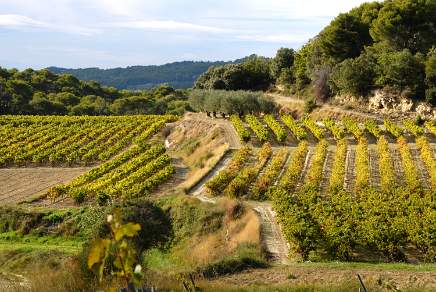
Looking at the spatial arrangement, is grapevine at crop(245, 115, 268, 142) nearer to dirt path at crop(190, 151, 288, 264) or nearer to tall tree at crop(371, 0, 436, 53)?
dirt path at crop(190, 151, 288, 264)

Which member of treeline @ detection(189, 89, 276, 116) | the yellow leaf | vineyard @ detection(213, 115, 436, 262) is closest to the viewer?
the yellow leaf

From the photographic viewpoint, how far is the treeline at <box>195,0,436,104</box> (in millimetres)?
41000

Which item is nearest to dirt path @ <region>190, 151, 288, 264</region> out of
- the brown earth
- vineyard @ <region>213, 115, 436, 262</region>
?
vineyard @ <region>213, 115, 436, 262</region>

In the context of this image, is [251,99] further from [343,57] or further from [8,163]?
[8,163]

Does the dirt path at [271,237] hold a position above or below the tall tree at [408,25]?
below

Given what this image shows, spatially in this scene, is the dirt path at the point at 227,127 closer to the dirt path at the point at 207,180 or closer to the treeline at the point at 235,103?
the treeline at the point at 235,103

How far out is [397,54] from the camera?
1634 inches

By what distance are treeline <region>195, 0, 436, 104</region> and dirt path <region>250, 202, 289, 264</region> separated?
2353cm

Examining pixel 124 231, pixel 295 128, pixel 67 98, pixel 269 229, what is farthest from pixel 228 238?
pixel 67 98

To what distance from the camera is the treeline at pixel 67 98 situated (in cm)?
7012

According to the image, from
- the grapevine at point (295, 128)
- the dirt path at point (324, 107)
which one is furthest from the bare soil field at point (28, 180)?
the dirt path at point (324, 107)

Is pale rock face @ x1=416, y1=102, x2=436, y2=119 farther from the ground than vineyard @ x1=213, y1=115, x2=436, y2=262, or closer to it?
farther from the ground

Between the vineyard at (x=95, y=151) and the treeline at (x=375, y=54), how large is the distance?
15660 millimetres

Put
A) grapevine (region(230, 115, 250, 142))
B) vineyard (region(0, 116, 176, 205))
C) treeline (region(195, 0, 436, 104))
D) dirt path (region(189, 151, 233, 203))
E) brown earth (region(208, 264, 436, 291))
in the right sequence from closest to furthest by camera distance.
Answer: brown earth (region(208, 264, 436, 291)), dirt path (region(189, 151, 233, 203)), vineyard (region(0, 116, 176, 205)), grapevine (region(230, 115, 250, 142)), treeline (region(195, 0, 436, 104))
